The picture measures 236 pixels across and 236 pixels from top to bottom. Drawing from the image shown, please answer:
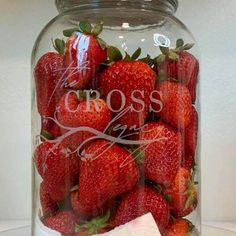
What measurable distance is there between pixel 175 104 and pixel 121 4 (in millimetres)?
154

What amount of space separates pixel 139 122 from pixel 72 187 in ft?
0.36

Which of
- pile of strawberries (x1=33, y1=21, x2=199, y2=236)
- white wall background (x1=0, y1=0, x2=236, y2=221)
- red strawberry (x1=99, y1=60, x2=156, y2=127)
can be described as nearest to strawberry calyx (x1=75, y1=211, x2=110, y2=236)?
pile of strawberries (x1=33, y1=21, x2=199, y2=236)

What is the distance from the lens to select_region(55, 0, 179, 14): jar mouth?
0.58m

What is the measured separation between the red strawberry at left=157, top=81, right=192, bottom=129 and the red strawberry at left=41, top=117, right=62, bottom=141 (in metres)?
0.12

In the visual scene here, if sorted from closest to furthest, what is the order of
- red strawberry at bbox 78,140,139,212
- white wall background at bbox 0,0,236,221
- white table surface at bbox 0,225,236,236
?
red strawberry at bbox 78,140,139,212, white table surface at bbox 0,225,236,236, white wall background at bbox 0,0,236,221

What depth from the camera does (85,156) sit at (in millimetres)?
508

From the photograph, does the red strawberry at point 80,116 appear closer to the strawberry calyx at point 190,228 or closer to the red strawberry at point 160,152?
the red strawberry at point 160,152

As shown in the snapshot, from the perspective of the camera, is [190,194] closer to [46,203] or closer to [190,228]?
[190,228]

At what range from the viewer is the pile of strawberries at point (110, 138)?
50 centimetres

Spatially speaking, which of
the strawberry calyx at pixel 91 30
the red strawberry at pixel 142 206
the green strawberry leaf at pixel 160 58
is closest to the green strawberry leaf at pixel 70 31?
the strawberry calyx at pixel 91 30

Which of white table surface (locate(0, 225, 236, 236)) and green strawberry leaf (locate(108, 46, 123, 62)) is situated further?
white table surface (locate(0, 225, 236, 236))

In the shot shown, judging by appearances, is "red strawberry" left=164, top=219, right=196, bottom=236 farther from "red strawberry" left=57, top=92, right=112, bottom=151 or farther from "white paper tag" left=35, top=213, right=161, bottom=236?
"red strawberry" left=57, top=92, right=112, bottom=151
